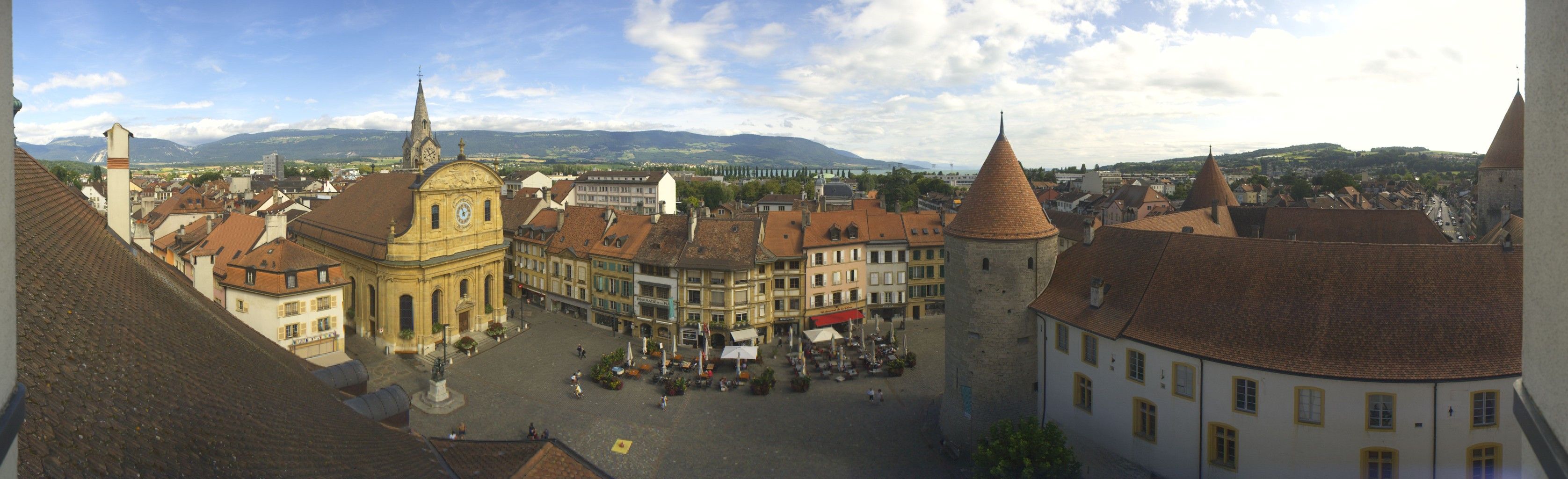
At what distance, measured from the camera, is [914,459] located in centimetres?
2800

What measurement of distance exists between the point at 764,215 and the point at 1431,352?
37.5 meters

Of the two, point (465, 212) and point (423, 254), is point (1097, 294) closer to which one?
point (423, 254)

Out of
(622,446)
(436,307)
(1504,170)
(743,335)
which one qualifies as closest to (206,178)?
(436,307)

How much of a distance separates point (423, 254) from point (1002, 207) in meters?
33.2

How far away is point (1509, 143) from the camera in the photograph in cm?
4797

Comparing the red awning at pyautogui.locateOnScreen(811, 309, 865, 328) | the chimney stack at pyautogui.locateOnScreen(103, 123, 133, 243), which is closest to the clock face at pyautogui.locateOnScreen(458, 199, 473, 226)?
the red awning at pyautogui.locateOnScreen(811, 309, 865, 328)

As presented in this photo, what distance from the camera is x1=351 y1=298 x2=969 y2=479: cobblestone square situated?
27469mm

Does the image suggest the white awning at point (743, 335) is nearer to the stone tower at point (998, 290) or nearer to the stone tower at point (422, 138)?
the stone tower at point (998, 290)

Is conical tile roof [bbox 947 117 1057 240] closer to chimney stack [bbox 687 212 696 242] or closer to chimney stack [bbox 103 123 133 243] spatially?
chimney stack [bbox 687 212 696 242]

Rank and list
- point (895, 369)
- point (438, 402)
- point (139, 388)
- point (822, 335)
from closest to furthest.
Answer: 1. point (139, 388)
2. point (438, 402)
3. point (895, 369)
4. point (822, 335)

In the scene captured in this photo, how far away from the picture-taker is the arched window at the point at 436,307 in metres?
43.5

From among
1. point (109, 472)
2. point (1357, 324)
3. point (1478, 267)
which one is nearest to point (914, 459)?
point (1357, 324)

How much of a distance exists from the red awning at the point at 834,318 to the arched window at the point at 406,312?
79.6 ft

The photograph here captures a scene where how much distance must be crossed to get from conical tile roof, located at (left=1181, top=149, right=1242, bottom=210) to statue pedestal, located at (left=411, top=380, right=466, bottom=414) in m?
49.3
